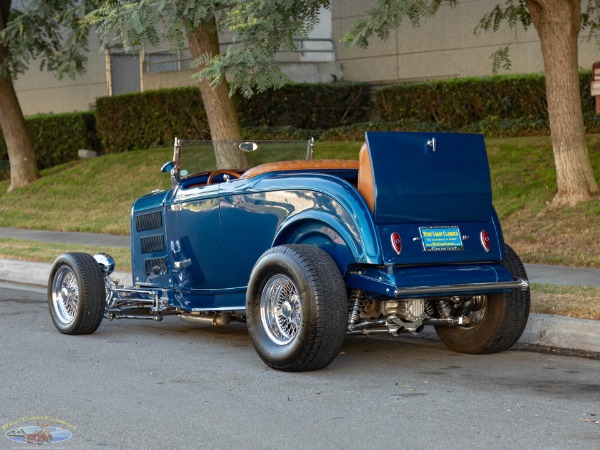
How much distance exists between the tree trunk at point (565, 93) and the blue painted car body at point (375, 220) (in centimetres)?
670

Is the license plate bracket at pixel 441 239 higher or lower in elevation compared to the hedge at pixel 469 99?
lower

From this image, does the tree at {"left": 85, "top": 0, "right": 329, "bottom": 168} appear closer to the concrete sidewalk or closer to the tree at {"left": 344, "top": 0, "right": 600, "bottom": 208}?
the tree at {"left": 344, "top": 0, "right": 600, "bottom": 208}

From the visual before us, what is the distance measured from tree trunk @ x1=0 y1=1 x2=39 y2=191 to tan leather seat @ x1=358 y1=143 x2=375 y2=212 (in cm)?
1802

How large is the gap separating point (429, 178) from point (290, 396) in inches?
70.7

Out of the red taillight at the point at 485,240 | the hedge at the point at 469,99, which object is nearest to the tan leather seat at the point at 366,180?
the red taillight at the point at 485,240

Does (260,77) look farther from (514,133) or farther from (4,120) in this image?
(4,120)

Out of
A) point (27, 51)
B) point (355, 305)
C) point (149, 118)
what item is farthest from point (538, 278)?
point (149, 118)

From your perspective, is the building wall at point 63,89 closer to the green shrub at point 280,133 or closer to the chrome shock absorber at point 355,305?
the green shrub at point 280,133

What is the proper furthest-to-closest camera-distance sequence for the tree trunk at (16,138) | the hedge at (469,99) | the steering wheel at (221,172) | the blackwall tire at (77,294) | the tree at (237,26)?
the tree trunk at (16,138)
the hedge at (469,99)
the tree at (237,26)
the blackwall tire at (77,294)
the steering wheel at (221,172)

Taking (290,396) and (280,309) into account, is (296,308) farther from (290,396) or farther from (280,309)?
(290,396)

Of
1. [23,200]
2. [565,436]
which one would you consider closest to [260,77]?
[565,436]

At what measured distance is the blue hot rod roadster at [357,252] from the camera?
681 centimetres

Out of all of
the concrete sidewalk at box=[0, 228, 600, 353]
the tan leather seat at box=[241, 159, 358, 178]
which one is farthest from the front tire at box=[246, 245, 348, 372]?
the concrete sidewalk at box=[0, 228, 600, 353]

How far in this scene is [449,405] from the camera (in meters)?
6.04
